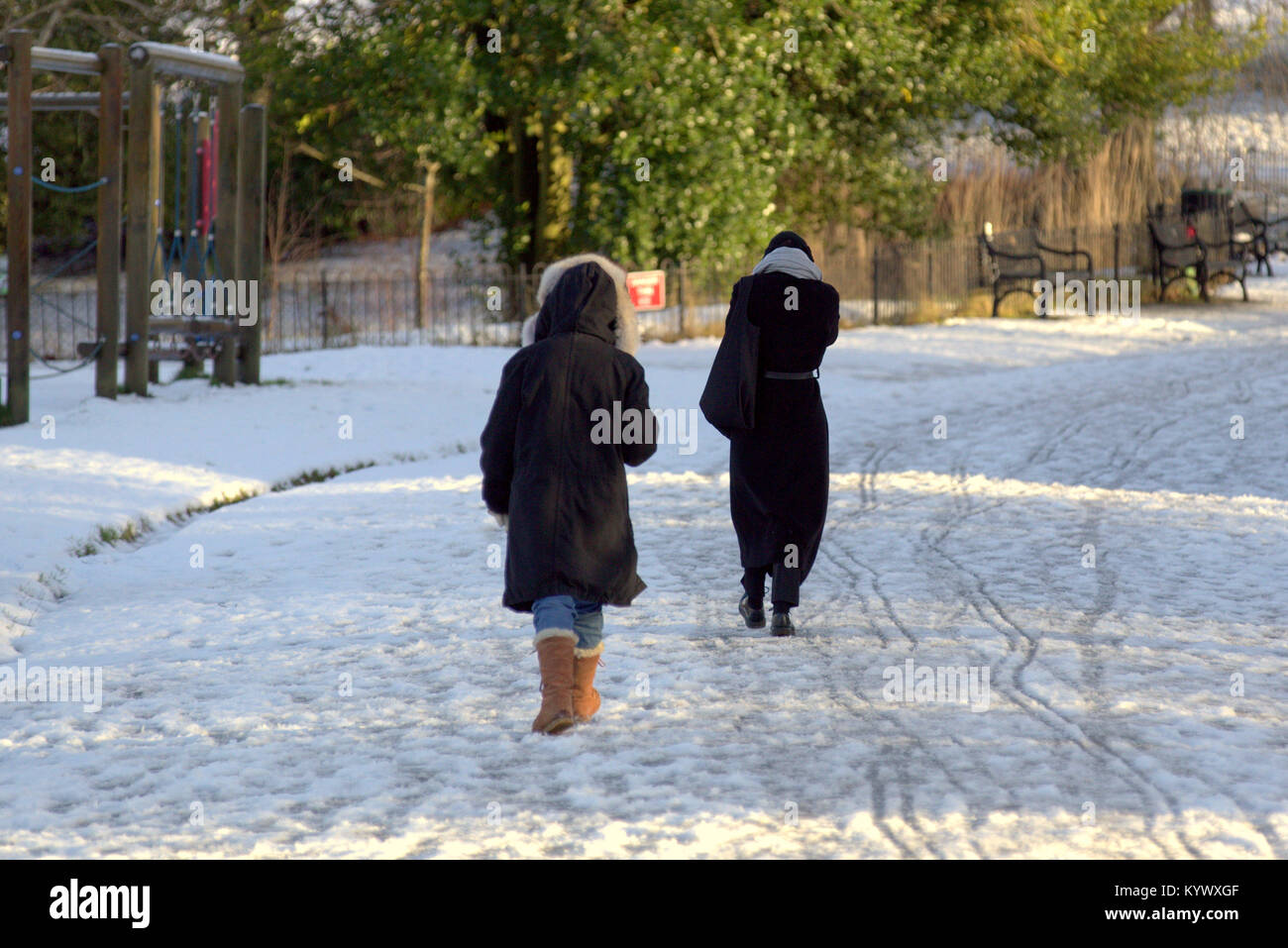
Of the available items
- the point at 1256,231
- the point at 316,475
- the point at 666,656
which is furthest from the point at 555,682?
the point at 1256,231

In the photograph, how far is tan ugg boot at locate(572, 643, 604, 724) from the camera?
18.2ft

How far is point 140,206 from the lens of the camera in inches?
517

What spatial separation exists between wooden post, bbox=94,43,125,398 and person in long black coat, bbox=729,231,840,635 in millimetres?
7706

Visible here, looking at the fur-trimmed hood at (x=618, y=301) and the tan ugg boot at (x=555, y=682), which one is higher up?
the fur-trimmed hood at (x=618, y=301)

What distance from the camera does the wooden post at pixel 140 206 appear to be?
1316 cm

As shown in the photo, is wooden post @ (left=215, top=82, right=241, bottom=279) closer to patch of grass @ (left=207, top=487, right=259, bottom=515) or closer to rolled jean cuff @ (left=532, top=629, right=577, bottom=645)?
patch of grass @ (left=207, top=487, right=259, bottom=515)

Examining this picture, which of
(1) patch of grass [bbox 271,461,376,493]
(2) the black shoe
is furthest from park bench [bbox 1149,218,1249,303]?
(2) the black shoe

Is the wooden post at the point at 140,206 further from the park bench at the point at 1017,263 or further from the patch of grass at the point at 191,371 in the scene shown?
the park bench at the point at 1017,263

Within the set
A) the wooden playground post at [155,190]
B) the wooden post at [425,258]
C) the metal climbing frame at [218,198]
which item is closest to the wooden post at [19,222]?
the metal climbing frame at [218,198]

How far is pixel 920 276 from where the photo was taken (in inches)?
960

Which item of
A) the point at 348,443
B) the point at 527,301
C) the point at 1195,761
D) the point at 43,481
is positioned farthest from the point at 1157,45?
the point at 1195,761

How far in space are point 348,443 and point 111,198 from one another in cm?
287

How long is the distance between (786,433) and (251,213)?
9573 mm

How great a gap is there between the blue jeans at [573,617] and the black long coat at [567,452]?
6 cm
